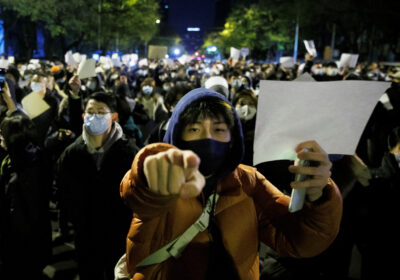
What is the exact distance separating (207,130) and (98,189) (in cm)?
183

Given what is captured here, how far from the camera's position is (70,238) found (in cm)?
528

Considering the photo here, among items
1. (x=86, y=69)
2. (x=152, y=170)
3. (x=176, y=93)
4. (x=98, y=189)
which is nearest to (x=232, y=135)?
(x=152, y=170)

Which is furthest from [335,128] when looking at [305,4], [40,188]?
[305,4]

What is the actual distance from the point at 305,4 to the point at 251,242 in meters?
32.4

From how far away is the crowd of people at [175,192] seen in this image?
163cm

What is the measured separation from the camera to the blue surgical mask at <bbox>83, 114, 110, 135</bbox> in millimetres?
3439

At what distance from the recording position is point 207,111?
1.84m

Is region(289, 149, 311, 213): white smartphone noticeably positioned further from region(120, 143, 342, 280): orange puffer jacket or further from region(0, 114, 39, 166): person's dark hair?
region(0, 114, 39, 166): person's dark hair

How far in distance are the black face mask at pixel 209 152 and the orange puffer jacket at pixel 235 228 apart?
9cm

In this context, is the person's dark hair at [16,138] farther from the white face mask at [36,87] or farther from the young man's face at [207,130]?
the white face mask at [36,87]

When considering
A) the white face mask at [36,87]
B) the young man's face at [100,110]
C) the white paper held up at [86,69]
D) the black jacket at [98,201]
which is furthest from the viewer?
the white face mask at [36,87]

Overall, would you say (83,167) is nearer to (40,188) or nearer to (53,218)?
(40,188)

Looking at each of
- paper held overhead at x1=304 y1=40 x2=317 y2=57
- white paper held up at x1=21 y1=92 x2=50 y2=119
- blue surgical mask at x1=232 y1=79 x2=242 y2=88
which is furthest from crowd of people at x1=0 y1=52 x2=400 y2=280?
paper held overhead at x1=304 y1=40 x2=317 y2=57

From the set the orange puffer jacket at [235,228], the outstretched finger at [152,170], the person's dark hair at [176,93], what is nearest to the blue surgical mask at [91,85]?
the person's dark hair at [176,93]
